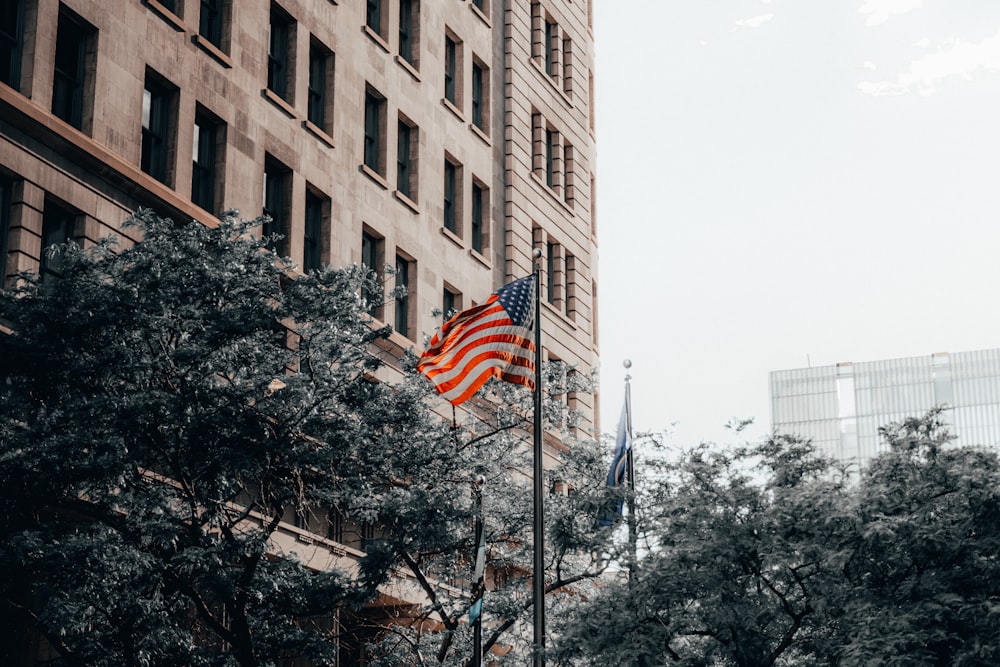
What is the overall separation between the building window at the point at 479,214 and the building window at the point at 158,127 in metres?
17.8

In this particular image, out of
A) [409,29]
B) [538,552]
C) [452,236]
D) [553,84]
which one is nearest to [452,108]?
[409,29]

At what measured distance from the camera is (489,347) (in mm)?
26125

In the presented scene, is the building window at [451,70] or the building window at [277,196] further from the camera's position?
the building window at [451,70]

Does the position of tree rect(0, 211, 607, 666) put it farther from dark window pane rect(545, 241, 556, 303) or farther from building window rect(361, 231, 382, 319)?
dark window pane rect(545, 241, 556, 303)

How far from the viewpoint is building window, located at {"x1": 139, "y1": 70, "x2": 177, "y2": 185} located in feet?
116

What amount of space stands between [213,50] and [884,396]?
142m

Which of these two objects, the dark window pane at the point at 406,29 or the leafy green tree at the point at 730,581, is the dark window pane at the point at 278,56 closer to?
the dark window pane at the point at 406,29

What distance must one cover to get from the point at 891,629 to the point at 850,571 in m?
1.74

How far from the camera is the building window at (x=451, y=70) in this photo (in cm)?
5175

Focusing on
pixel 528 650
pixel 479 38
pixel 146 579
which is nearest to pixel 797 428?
pixel 479 38

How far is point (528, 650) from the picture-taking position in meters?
34.9

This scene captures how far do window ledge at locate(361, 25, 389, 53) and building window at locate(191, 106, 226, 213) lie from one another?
354 inches

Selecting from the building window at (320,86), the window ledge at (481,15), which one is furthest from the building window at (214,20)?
the window ledge at (481,15)

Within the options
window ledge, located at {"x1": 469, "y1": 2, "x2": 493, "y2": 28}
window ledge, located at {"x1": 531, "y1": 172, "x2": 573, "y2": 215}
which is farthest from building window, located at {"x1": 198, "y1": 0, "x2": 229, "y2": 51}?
window ledge, located at {"x1": 531, "y1": 172, "x2": 573, "y2": 215}
